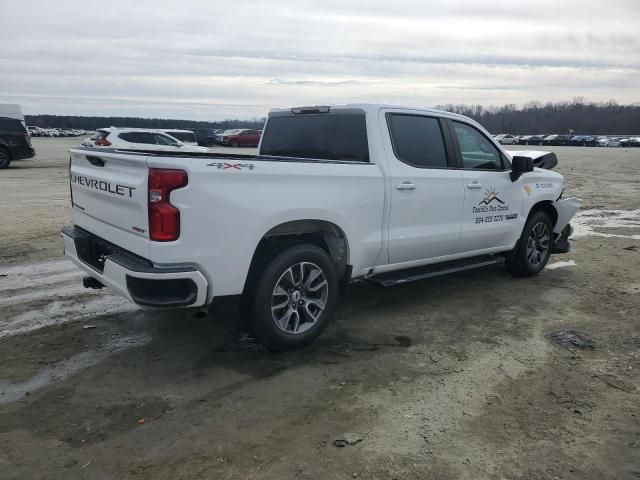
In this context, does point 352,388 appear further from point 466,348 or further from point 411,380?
point 466,348

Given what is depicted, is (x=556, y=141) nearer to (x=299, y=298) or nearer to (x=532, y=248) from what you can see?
(x=532, y=248)

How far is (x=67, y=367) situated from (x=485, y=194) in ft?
14.3

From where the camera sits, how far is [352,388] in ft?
12.8

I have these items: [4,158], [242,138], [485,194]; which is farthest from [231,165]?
[242,138]

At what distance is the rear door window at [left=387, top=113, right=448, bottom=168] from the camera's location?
17.0 feet

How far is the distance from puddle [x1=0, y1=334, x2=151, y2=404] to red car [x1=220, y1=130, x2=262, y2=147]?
38.3m

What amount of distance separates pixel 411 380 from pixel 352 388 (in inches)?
18.2

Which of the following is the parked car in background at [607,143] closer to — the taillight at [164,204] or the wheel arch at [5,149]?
the wheel arch at [5,149]

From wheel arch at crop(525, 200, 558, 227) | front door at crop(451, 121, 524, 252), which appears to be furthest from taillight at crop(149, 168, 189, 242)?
wheel arch at crop(525, 200, 558, 227)

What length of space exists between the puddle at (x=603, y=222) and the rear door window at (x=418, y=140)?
16.9 feet

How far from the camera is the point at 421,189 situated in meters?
5.20

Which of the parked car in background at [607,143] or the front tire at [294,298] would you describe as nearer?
the front tire at [294,298]

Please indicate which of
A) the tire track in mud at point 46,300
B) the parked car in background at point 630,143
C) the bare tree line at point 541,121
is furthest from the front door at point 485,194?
the bare tree line at point 541,121

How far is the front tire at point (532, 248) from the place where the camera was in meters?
6.70
